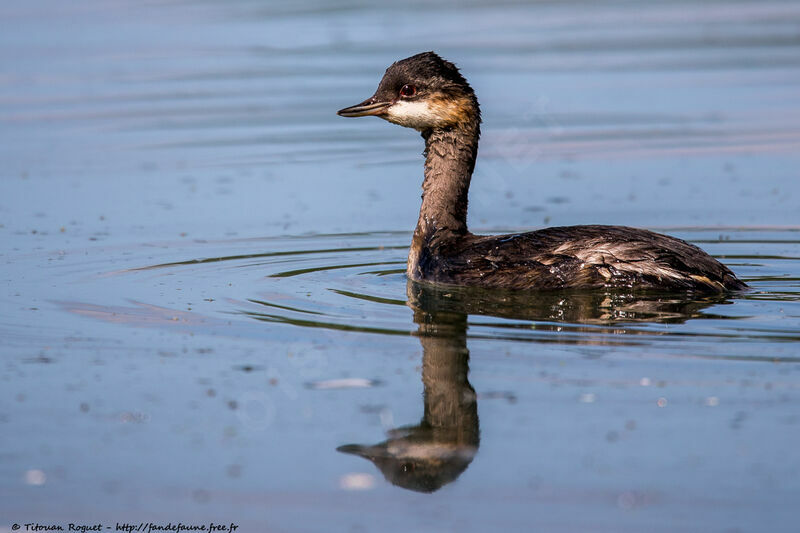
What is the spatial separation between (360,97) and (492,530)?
511 inches

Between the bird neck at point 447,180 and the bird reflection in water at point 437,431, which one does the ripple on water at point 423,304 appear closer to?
the bird reflection in water at point 437,431

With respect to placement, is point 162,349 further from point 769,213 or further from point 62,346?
point 769,213

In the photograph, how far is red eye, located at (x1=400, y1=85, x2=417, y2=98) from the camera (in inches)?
397

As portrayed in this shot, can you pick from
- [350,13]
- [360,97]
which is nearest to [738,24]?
[350,13]

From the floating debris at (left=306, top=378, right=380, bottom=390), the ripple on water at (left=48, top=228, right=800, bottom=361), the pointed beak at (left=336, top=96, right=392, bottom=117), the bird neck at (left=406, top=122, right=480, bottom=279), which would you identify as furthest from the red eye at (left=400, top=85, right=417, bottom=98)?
the floating debris at (left=306, top=378, right=380, bottom=390)

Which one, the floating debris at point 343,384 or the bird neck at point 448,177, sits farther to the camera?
the bird neck at point 448,177

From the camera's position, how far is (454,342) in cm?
800

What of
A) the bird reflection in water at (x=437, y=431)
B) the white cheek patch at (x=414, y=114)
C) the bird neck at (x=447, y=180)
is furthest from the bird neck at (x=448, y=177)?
the bird reflection in water at (x=437, y=431)

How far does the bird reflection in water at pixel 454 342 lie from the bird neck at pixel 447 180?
561 mm

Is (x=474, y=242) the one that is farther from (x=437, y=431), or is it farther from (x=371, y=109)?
(x=437, y=431)

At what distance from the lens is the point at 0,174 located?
48.7 ft

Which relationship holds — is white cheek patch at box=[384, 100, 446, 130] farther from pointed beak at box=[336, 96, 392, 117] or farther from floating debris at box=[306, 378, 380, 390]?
floating debris at box=[306, 378, 380, 390]

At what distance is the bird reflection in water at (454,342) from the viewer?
6078 mm

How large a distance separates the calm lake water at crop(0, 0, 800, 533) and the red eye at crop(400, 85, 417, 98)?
56.5 inches
